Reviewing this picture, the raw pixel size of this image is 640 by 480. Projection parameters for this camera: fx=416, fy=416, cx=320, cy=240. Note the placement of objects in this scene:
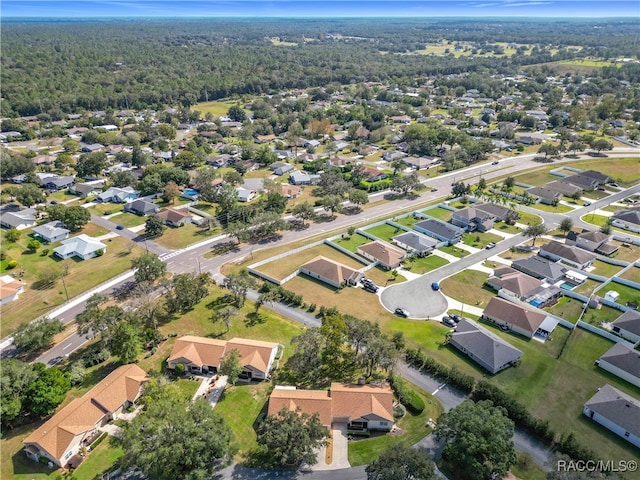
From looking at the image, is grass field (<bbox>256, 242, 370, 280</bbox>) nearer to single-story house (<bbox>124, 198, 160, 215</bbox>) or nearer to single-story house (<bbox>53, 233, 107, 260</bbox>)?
single-story house (<bbox>53, 233, 107, 260</bbox>)

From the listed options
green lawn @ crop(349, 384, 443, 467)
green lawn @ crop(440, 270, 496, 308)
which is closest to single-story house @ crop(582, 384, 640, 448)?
green lawn @ crop(349, 384, 443, 467)

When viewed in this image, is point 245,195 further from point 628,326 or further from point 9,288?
point 628,326

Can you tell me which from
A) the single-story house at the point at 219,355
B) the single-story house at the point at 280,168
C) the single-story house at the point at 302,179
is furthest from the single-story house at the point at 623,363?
the single-story house at the point at 280,168

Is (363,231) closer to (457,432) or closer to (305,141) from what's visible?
(457,432)

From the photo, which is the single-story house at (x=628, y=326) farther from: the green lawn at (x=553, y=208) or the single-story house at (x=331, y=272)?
the green lawn at (x=553, y=208)

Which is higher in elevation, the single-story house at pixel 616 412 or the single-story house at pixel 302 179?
the single-story house at pixel 616 412

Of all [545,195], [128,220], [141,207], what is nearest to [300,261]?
[128,220]
